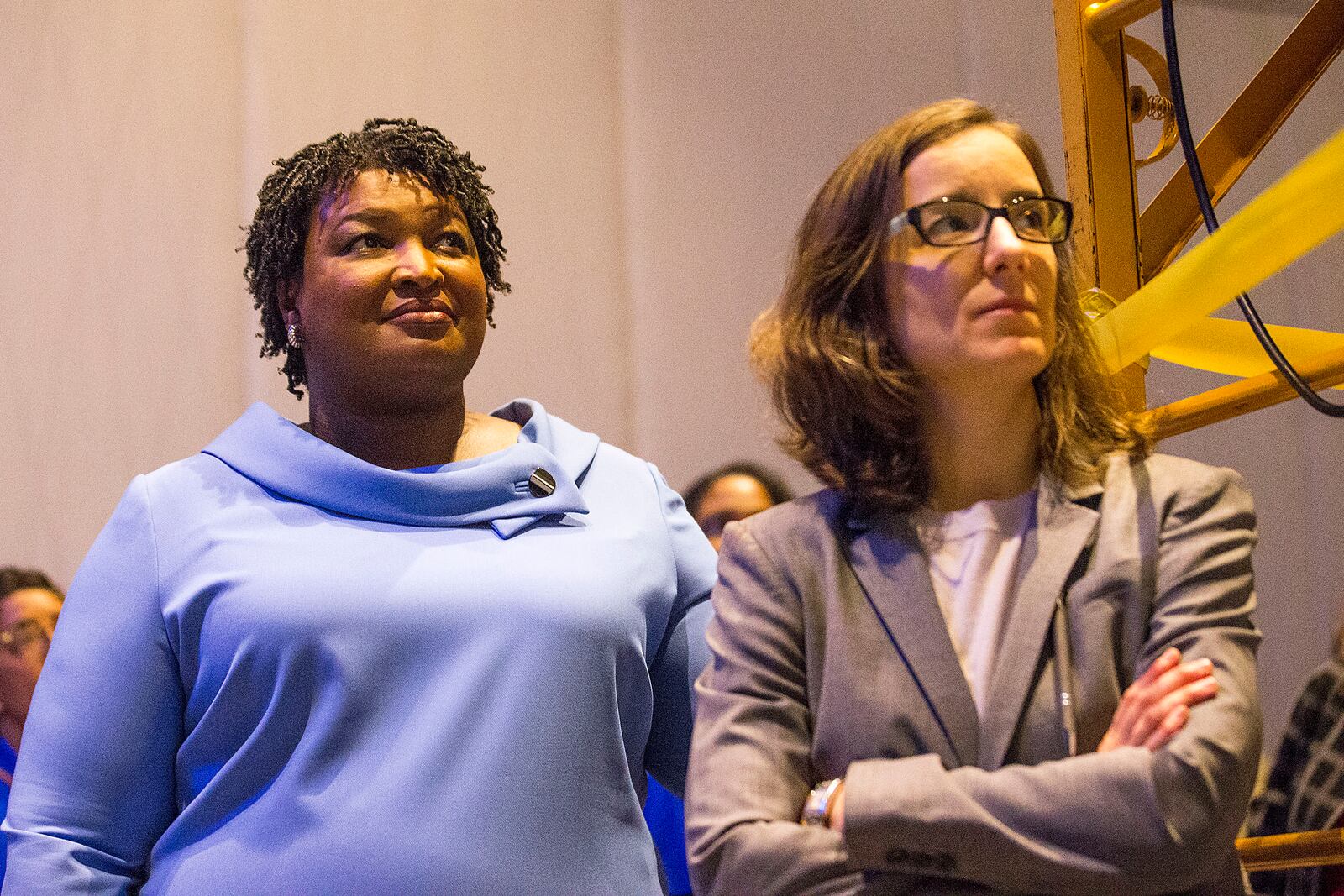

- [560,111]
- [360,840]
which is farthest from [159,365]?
[360,840]

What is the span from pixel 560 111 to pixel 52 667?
2494 mm

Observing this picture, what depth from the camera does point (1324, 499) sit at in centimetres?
479

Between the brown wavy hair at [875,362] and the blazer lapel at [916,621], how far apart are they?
0.21 ft

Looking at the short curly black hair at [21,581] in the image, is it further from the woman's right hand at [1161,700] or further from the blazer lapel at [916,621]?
the woman's right hand at [1161,700]

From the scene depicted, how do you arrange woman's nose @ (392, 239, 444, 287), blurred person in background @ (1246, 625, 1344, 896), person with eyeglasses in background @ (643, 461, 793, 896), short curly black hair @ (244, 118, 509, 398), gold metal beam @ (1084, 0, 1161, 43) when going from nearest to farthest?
gold metal beam @ (1084, 0, 1161, 43) → woman's nose @ (392, 239, 444, 287) → short curly black hair @ (244, 118, 509, 398) → blurred person in background @ (1246, 625, 1344, 896) → person with eyeglasses in background @ (643, 461, 793, 896)

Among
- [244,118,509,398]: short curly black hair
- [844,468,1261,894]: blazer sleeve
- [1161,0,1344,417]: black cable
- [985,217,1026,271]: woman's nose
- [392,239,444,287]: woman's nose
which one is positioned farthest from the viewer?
[244,118,509,398]: short curly black hair

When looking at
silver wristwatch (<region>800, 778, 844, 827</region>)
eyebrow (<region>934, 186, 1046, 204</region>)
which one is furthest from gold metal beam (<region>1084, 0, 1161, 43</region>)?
silver wristwatch (<region>800, 778, 844, 827</region>)

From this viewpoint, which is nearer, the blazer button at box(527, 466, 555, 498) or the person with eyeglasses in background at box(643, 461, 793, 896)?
the blazer button at box(527, 466, 555, 498)

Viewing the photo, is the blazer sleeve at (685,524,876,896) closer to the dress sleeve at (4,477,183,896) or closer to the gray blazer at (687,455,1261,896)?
the gray blazer at (687,455,1261,896)

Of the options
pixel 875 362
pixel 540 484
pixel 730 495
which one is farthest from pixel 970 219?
pixel 730 495

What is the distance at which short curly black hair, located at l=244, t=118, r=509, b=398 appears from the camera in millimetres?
2287

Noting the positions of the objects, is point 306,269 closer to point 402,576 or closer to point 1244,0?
point 402,576

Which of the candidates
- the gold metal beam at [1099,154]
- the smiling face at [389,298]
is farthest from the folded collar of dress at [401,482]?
the gold metal beam at [1099,154]

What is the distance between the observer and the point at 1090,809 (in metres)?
1.30
